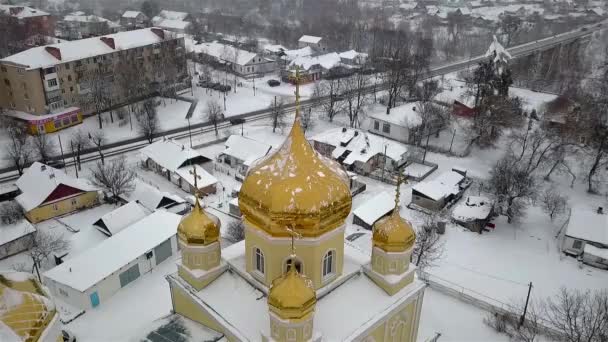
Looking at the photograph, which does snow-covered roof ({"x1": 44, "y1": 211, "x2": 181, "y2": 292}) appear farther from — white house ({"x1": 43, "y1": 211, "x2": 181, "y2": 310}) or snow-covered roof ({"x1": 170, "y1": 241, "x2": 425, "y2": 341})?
snow-covered roof ({"x1": 170, "y1": 241, "x2": 425, "y2": 341})

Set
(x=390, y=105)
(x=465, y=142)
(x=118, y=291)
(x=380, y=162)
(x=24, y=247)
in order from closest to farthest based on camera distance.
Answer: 1. (x=118, y=291)
2. (x=24, y=247)
3. (x=380, y=162)
4. (x=465, y=142)
5. (x=390, y=105)

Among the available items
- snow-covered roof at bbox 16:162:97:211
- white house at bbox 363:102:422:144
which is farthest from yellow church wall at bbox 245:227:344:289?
→ white house at bbox 363:102:422:144

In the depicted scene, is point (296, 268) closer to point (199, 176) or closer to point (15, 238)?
point (15, 238)

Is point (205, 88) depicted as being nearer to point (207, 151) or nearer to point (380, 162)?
point (207, 151)

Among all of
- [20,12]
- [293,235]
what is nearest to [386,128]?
[293,235]

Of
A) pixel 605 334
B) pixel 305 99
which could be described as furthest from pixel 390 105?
pixel 605 334

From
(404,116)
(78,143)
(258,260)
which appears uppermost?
(258,260)
